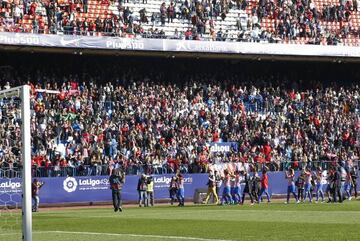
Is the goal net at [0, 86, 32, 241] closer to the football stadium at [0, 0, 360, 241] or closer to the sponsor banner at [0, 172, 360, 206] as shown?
the football stadium at [0, 0, 360, 241]

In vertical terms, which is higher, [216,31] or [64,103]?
[216,31]

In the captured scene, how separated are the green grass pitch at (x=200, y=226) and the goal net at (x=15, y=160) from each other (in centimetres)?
23

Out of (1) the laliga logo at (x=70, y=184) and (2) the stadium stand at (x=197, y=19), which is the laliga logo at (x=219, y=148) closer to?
(2) the stadium stand at (x=197, y=19)

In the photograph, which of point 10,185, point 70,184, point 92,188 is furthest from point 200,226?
point 92,188

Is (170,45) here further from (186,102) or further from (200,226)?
(200,226)

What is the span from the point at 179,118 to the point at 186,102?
1950 mm

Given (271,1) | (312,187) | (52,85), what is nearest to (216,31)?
(271,1)

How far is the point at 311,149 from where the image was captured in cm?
5300

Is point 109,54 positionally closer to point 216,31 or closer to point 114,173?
point 216,31

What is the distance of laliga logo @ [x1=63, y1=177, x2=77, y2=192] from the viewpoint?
143 feet

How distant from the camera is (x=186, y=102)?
173ft

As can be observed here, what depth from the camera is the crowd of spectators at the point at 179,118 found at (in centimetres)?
4569

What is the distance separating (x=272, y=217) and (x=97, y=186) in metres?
17.7

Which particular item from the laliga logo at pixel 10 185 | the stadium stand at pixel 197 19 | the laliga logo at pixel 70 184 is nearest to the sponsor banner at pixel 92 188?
the laliga logo at pixel 70 184
